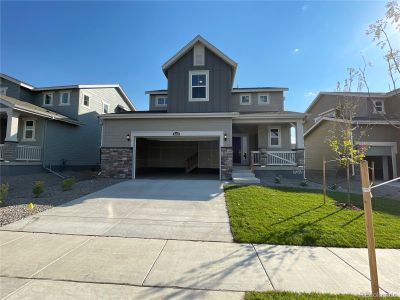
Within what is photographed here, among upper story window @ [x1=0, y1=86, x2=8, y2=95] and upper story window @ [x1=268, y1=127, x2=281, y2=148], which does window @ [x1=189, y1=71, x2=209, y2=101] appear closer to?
upper story window @ [x1=268, y1=127, x2=281, y2=148]

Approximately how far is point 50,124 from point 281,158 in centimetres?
1528

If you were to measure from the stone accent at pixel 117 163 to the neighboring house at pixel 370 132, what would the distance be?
11.0 m

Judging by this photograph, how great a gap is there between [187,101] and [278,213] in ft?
32.0

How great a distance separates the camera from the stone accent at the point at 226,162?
1266cm

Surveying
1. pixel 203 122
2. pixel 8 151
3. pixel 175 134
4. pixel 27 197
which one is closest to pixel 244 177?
pixel 203 122

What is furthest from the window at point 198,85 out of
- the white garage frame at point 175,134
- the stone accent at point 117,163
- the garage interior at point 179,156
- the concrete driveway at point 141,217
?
the concrete driveway at point 141,217

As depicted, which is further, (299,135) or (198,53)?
(198,53)

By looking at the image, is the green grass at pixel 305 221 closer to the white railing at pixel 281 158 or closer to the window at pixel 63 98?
the white railing at pixel 281 158

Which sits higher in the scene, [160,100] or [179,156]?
[160,100]

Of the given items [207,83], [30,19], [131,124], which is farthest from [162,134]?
[30,19]

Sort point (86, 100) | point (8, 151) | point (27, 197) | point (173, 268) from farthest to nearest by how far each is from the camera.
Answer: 1. point (86, 100)
2. point (8, 151)
3. point (27, 197)
4. point (173, 268)

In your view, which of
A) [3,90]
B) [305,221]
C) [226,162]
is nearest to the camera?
[305,221]

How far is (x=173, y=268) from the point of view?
3572mm

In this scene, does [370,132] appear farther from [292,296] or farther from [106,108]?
[106,108]
